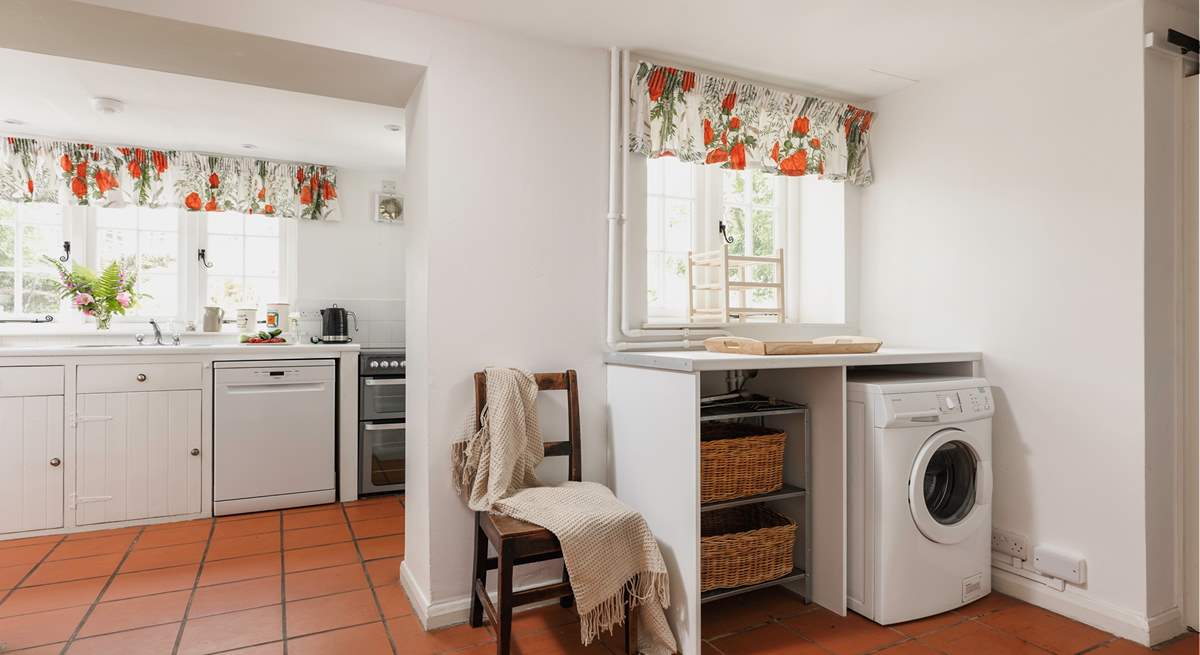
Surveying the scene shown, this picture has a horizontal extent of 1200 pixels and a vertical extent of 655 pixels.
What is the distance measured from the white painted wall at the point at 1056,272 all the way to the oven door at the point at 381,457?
2.98m

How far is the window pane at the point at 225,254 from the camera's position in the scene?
4.18 meters

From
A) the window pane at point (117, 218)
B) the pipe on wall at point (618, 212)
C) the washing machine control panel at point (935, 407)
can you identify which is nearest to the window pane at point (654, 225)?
the pipe on wall at point (618, 212)

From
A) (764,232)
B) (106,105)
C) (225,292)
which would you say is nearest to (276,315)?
(225,292)

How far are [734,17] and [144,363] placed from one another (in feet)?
10.8

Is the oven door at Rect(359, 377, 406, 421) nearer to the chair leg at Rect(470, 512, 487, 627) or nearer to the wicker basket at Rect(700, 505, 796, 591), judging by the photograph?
the chair leg at Rect(470, 512, 487, 627)

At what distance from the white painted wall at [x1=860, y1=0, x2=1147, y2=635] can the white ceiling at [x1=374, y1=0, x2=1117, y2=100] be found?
0.19m

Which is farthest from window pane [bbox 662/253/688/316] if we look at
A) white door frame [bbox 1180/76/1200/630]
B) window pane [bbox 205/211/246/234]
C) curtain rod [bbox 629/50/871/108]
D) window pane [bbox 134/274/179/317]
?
window pane [bbox 134/274/179/317]

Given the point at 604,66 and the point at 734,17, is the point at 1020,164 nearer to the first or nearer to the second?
the point at 734,17

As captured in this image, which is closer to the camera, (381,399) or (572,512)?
(572,512)

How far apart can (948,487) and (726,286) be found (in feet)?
3.94

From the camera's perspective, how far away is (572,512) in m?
1.94

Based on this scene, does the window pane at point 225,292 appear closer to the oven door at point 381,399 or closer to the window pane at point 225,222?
the window pane at point 225,222

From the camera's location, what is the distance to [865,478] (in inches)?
89.5

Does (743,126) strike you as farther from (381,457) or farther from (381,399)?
(381,457)
